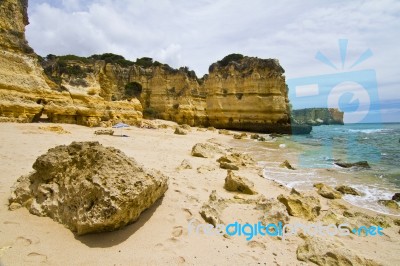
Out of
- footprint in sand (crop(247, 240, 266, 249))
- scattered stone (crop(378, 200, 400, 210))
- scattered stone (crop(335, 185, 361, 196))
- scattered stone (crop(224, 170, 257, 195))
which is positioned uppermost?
scattered stone (crop(224, 170, 257, 195))

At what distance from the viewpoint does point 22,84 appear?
1398 centimetres

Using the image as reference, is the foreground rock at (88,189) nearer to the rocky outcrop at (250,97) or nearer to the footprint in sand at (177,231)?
the footprint in sand at (177,231)

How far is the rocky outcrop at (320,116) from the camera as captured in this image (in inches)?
4459

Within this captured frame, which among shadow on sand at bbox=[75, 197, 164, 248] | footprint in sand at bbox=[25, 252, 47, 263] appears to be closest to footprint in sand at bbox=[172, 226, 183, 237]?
shadow on sand at bbox=[75, 197, 164, 248]


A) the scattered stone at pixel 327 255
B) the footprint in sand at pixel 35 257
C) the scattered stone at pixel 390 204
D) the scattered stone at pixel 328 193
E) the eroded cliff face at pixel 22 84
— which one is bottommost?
the scattered stone at pixel 390 204

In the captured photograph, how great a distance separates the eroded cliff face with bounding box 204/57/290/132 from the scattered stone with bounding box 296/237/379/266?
99.9ft

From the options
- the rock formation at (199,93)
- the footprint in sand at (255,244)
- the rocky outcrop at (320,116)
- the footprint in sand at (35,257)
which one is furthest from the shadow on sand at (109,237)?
the rocky outcrop at (320,116)

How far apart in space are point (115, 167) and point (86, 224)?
2.73 feet

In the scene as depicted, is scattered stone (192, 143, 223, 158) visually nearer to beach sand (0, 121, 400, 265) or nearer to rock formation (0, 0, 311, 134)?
beach sand (0, 121, 400, 265)

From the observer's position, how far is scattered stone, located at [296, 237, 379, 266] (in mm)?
3199

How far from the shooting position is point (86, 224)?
9.76ft

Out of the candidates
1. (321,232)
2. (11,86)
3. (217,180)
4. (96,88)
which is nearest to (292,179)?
(217,180)

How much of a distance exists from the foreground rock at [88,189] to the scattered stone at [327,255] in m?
2.43

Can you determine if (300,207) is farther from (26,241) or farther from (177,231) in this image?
(26,241)
